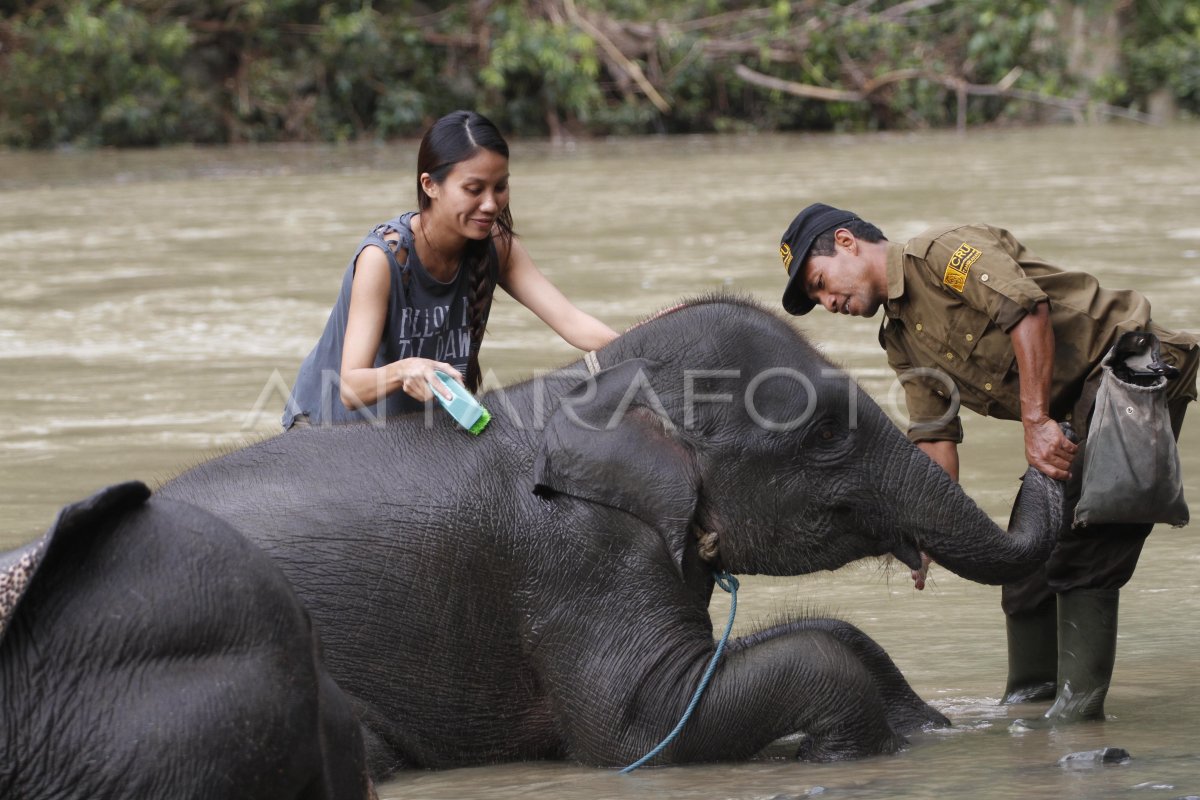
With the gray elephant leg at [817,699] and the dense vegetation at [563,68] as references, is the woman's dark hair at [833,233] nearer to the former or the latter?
the gray elephant leg at [817,699]

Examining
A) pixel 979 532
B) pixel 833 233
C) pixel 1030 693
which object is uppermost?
pixel 833 233

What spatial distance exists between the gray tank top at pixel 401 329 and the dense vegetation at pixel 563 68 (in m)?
18.4

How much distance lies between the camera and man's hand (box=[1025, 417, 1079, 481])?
4336 mm

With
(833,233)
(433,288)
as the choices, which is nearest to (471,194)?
(433,288)

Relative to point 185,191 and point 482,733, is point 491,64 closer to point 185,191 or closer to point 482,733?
point 185,191

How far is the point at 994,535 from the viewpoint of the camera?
422 centimetres

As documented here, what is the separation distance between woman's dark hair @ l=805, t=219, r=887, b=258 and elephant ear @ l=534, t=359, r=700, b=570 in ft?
2.55

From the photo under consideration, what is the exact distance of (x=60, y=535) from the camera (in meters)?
2.66

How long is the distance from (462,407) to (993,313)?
4.31ft

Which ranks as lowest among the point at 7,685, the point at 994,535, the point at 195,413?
the point at 195,413

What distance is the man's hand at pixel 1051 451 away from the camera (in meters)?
4.34

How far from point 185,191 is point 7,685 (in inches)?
617

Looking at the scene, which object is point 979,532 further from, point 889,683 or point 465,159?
point 465,159

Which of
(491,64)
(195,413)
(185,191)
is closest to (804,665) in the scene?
(195,413)
